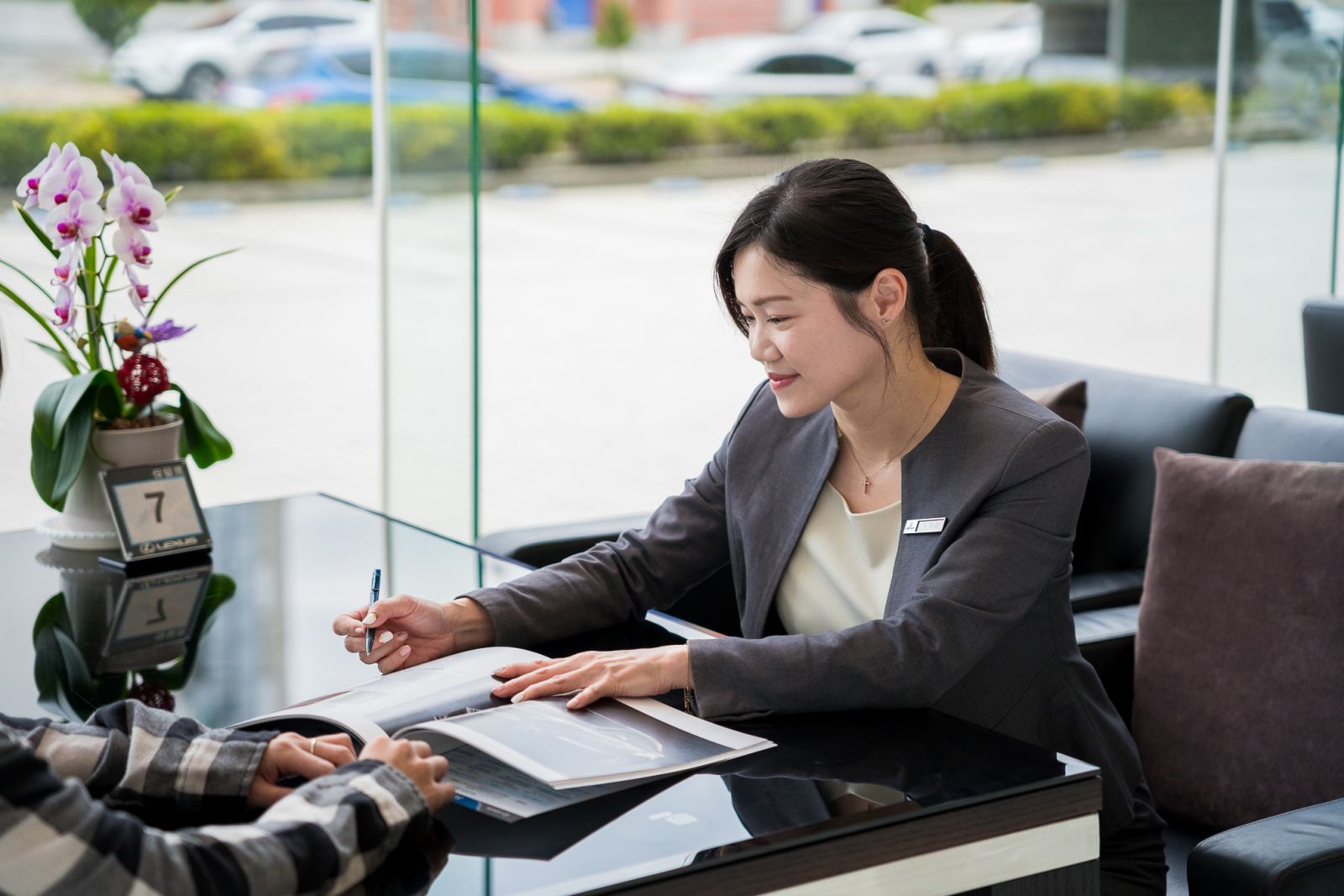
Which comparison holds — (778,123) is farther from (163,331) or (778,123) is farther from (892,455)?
(892,455)

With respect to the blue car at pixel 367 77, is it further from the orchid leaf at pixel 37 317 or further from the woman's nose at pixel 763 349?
the woman's nose at pixel 763 349

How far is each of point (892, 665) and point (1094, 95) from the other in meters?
4.61

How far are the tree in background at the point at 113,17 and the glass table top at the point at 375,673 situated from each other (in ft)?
Result: 7.02

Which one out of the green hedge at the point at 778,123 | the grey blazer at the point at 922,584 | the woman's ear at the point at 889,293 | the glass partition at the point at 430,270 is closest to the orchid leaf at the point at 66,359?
the grey blazer at the point at 922,584

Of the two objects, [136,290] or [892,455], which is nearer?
[892,455]

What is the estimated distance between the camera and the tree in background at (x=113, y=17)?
4062 millimetres

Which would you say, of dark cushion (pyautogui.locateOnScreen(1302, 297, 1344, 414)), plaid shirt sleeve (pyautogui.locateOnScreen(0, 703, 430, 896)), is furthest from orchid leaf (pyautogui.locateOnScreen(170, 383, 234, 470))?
dark cushion (pyautogui.locateOnScreen(1302, 297, 1344, 414))

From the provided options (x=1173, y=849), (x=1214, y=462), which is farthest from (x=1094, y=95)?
(x=1173, y=849)

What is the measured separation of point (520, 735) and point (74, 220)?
1154mm

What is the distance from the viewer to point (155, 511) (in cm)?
221

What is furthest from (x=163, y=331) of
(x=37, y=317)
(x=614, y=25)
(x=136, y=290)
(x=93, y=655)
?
(x=614, y=25)

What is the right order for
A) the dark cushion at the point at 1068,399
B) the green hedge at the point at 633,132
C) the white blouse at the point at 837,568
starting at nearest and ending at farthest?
the white blouse at the point at 837,568 < the dark cushion at the point at 1068,399 < the green hedge at the point at 633,132

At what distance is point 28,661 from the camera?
5.76 ft

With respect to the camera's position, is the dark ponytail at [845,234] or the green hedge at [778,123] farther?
the green hedge at [778,123]
